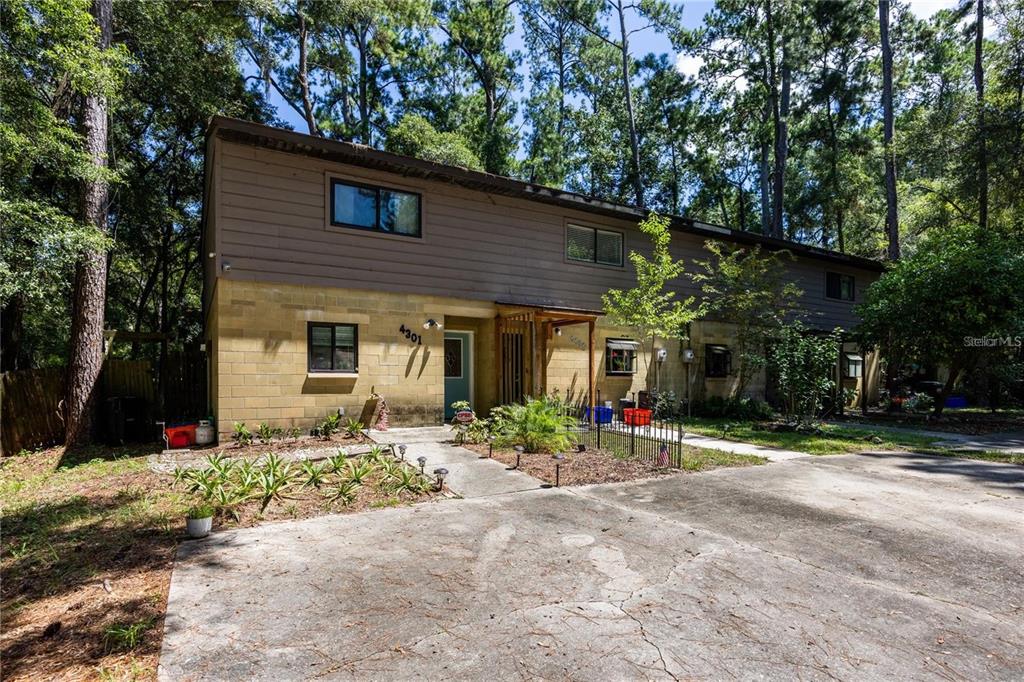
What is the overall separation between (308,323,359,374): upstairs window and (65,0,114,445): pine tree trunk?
473 centimetres

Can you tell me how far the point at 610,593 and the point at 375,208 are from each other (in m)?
9.13

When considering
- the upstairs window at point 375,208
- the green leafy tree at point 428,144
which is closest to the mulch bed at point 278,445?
the upstairs window at point 375,208

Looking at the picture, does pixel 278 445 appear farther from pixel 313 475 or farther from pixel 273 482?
pixel 273 482

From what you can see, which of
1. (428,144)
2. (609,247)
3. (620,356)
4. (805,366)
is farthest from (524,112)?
(805,366)

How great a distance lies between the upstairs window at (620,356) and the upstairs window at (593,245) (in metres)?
2.27

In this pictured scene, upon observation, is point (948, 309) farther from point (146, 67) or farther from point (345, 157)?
point (146, 67)

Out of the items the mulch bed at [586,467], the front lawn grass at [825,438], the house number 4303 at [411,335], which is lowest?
the front lawn grass at [825,438]

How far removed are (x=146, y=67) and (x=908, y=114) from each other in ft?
107

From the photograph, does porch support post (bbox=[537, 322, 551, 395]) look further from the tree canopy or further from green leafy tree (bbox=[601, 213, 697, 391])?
the tree canopy

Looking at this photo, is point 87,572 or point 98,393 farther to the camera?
point 98,393

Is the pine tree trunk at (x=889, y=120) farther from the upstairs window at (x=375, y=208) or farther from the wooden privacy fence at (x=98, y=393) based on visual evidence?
the wooden privacy fence at (x=98, y=393)

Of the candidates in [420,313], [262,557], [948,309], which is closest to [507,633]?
[262,557]

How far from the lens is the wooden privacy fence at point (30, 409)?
941 cm

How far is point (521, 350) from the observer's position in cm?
1201
